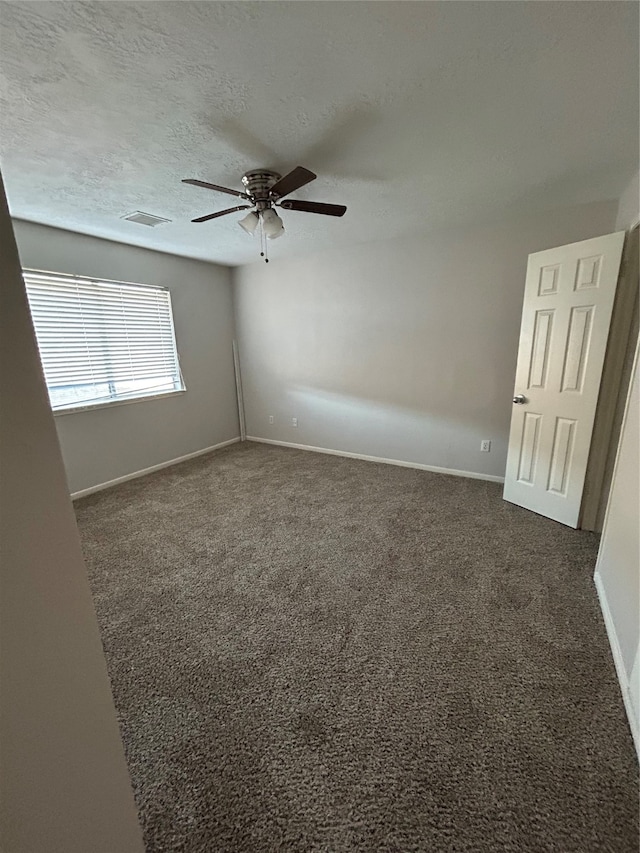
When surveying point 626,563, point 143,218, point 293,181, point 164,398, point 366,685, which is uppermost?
point 143,218

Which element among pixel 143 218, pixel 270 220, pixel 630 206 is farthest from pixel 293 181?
pixel 630 206

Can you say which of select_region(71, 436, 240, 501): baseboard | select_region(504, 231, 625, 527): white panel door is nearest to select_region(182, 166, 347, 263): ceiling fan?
select_region(504, 231, 625, 527): white panel door

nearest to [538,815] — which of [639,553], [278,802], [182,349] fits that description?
[278,802]

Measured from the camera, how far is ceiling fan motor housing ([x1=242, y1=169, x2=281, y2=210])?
2.07m

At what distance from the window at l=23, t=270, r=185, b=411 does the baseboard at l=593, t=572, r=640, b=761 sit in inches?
152

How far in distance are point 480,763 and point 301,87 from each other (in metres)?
2.64

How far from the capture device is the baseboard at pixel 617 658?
1270mm

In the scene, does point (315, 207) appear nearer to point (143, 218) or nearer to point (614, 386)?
point (143, 218)

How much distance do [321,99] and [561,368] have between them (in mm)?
2266

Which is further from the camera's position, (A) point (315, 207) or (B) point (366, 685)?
(A) point (315, 207)

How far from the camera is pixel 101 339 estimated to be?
346 cm

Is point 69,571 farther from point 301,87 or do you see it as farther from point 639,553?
point 639,553

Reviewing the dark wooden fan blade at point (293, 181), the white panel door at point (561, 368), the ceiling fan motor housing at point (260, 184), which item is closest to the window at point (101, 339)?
the ceiling fan motor housing at point (260, 184)

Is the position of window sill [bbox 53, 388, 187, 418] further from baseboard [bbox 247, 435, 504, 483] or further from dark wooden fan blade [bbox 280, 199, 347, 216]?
dark wooden fan blade [bbox 280, 199, 347, 216]
